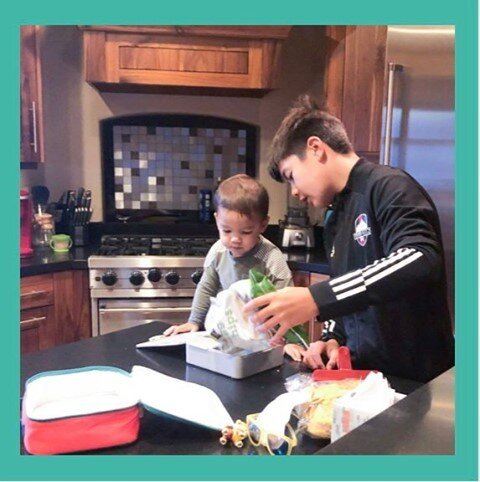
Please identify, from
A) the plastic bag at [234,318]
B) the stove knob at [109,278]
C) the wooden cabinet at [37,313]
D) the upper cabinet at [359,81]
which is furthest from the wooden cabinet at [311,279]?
the plastic bag at [234,318]

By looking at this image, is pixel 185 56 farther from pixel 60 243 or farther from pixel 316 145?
pixel 316 145

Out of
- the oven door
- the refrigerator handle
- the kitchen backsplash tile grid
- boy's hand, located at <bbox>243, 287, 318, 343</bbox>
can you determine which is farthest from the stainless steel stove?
boy's hand, located at <bbox>243, 287, 318, 343</bbox>

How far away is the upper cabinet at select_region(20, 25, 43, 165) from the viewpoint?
76.8 inches

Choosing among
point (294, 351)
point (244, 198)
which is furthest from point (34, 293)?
point (294, 351)

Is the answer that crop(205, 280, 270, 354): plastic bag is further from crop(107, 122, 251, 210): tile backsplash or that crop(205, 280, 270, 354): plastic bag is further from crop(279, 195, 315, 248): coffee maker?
crop(107, 122, 251, 210): tile backsplash

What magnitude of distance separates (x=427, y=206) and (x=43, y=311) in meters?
1.41

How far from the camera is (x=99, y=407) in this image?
0.64 metres

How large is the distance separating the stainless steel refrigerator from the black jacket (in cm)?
78

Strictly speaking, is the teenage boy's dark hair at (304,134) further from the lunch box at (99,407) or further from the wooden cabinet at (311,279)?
the wooden cabinet at (311,279)

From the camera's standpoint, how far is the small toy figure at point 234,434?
2.11 feet

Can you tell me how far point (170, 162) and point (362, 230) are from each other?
5.24 ft

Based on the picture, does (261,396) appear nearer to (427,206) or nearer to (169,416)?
(169,416)

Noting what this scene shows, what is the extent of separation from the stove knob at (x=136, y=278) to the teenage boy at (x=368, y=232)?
100cm

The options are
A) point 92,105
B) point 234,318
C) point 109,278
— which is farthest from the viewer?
point 92,105
